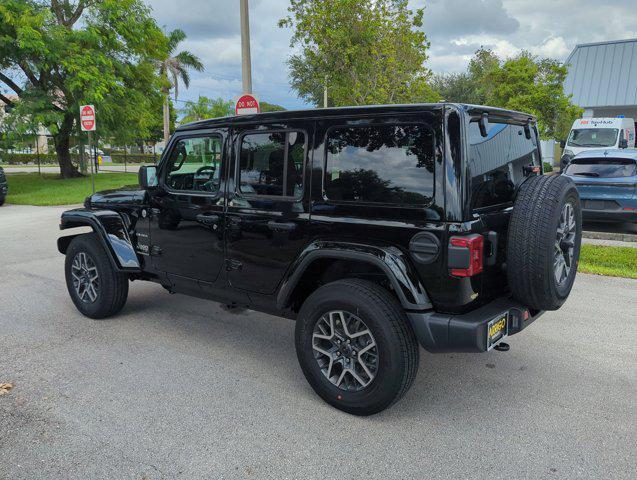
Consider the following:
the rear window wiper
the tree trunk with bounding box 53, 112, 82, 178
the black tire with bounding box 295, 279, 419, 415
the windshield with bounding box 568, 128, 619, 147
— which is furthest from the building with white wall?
the black tire with bounding box 295, 279, 419, 415

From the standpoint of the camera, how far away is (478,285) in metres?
3.05

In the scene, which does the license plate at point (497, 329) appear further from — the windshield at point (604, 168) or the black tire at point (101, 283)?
the windshield at point (604, 168)

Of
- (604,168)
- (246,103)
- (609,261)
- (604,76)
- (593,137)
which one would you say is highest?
(604,76)

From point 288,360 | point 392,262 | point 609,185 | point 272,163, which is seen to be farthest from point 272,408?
point 609,185

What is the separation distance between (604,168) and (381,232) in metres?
7.98

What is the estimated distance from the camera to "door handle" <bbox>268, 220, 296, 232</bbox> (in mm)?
3531

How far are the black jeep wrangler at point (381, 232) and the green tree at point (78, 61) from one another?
16838 mm

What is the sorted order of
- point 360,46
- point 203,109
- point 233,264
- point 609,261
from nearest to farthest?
point 233,264
point 609,261
point 360,46
point 203,109

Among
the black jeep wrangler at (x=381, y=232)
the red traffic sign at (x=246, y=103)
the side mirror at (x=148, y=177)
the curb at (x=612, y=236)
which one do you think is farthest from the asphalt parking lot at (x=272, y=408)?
the red traffic sign at (x=246, y=103)

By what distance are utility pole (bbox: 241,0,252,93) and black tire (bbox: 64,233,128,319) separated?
698cm

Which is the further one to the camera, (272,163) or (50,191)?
(50,191)

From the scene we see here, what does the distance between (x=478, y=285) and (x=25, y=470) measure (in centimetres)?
273

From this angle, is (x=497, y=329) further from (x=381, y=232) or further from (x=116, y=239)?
(x=116, y=239)

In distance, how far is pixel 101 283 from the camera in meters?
4.90
